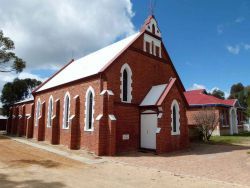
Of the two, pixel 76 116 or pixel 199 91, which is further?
pixel 199 91

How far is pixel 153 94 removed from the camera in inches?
844

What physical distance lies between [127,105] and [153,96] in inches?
107

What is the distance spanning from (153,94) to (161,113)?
2.92m

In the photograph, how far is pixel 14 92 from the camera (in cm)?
6181

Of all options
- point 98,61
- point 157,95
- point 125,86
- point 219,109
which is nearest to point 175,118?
point 157,95

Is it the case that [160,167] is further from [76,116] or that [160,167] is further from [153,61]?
[153,61]

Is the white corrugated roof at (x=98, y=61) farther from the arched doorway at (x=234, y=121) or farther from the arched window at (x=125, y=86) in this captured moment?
the arched doorway at (x=234, y=121)

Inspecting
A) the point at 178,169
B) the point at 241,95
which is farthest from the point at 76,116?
the point at 241,95

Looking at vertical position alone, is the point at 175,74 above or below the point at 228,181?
above

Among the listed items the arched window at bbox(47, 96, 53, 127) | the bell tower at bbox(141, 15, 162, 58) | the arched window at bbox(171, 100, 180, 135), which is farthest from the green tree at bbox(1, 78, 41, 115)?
the arched window at bbox(171, 100, 180, 135)

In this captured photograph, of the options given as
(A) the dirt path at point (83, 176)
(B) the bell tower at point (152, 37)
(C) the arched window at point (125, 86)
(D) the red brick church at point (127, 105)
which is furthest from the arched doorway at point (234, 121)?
(A) the dirt path at point (83, 176)

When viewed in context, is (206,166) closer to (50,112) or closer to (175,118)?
(175,118)

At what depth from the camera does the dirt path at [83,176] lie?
Answer: 9742 mm

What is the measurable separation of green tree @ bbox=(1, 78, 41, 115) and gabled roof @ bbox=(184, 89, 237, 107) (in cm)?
4469
